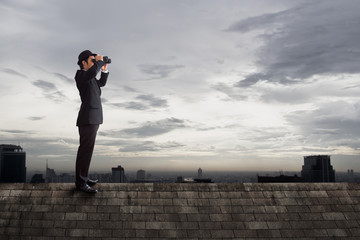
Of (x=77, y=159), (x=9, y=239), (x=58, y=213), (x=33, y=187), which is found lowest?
(x=9, y=239)

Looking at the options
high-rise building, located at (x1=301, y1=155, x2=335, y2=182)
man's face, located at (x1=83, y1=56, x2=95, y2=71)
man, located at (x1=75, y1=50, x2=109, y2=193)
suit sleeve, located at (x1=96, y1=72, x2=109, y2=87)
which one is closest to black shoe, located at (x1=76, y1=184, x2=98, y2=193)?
man, located at (x1=75, y1=50, x2=109, y2=193)

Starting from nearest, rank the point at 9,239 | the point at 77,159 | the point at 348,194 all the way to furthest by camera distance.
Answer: the point at 9,239, the point at 77,159, the point at 348,194

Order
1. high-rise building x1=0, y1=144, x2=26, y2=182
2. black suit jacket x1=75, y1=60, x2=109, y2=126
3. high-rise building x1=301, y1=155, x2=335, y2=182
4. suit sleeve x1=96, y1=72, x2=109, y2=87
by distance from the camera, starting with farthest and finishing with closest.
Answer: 1. high-rise building x1=0, y1=144, x2=26, y2=182
2. high-rise building x1=301, y1=155, x2=335, y2=182
3. suit sleeve x1=96, y1=72, x2=109, y2=87
4. black suit jacket x1=75, y1=60, x2=109, y2=126

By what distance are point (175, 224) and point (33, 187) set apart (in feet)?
17.3

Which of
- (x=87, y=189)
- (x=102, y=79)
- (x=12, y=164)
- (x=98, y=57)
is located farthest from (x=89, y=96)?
(x=12, y=164)

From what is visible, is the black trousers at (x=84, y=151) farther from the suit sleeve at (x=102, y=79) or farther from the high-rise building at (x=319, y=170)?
the high-rise building at (x=319, y=170)

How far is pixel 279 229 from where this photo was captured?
10648 millimetres

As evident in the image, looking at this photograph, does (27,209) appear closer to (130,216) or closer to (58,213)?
(58,213)

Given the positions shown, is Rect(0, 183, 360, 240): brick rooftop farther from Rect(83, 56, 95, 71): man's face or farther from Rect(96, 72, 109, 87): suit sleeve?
Rect(83, 56, 95, 71): man's face

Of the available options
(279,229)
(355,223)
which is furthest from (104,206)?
(355,223)

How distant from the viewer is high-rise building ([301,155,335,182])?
113125 millimetres

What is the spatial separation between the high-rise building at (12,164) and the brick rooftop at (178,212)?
14237 centimetres

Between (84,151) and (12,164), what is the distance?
14494 cm

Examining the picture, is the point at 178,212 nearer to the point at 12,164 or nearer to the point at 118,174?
the point at 118,174
